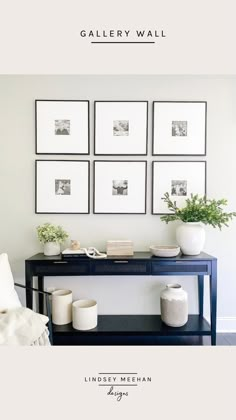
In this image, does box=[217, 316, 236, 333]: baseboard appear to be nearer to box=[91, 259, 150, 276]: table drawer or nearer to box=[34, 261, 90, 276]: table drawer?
box=[91, 259, 150, 276]: table drawer

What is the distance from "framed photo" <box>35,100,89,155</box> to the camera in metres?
2.08

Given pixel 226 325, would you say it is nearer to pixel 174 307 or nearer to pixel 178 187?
pixel 174 307

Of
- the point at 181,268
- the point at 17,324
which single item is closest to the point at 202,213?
the point at 181,268

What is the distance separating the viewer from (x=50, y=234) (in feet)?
6.45

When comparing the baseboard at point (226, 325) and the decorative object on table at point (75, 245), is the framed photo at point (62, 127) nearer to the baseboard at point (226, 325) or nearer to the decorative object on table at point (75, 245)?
the decorative object on table at point (75, 245)

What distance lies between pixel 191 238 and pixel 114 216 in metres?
0.66

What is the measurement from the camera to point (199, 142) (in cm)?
211

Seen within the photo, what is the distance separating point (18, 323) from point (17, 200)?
1076 mm

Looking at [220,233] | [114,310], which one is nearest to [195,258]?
[220,233]

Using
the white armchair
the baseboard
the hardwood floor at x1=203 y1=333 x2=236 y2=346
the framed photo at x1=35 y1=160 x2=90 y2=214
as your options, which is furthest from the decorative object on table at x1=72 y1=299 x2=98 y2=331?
the baseboard

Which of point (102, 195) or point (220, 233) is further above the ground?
point (102, 195)

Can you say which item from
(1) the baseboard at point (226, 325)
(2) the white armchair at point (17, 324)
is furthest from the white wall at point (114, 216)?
(2) the white armchair at point (17, 324)

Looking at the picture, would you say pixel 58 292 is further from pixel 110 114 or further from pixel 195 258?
pixel 110 114

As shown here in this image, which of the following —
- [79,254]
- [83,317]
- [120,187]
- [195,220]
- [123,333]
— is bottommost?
[123,333]
